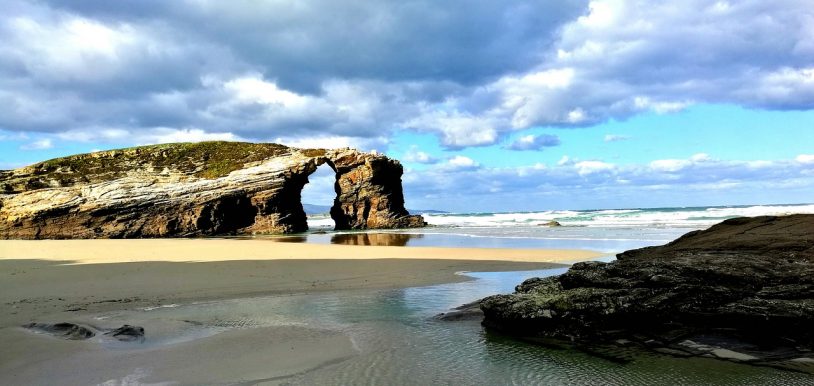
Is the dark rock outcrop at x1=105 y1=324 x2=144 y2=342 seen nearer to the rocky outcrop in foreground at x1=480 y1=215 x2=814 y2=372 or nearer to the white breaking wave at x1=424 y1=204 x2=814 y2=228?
the rocky outcrop in foreground at x1=480 y1=215 x2=814 y2=372

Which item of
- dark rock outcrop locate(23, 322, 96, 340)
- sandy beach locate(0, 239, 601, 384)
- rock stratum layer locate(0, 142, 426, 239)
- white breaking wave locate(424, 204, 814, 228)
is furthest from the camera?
white breaking wave locate(424, 204, 814, 228)

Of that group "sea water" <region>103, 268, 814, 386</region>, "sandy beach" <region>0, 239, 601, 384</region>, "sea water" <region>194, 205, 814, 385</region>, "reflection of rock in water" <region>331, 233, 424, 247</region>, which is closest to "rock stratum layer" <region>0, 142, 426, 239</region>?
"reflection of rock in water" <region>331, 233, 424, 247</region>

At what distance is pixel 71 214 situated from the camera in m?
35.3

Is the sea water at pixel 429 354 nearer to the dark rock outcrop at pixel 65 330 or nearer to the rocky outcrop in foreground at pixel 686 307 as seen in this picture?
the rocky outcrop in foreground at pixel 686 307

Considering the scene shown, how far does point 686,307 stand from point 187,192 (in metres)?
37.8

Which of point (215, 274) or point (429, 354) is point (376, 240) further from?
point (429, 354)

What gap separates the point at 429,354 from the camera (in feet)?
19.0

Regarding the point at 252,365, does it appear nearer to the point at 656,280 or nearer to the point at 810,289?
the point at 656,280

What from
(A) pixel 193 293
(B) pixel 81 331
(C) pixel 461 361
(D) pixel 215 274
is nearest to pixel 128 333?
(B) pixel 81 331

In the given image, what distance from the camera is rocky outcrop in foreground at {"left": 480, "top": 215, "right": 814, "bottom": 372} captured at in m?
5.68

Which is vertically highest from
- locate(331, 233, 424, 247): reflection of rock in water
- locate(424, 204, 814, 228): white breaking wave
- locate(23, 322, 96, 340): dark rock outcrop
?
locate(424, 204, 814, 228): white breaking wave

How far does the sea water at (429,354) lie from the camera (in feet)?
16.2

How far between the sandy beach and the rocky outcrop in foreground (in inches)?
106

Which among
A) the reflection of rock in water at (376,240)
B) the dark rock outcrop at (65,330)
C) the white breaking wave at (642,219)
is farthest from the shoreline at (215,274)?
the white breaking wave at (642,219)
